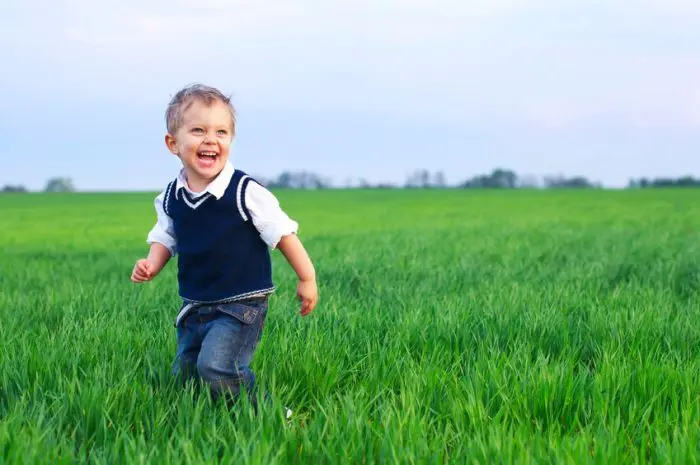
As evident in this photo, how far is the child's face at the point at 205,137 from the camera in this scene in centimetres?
343

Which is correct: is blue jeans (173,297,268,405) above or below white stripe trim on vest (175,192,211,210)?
below

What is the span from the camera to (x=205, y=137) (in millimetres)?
3438

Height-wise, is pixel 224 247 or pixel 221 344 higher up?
pixel 224 247

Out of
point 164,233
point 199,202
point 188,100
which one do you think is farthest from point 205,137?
point 164,233

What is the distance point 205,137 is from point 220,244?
1.66 feet

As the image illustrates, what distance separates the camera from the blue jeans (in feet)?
11.0

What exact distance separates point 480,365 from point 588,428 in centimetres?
84

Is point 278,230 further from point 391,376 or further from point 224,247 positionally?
point 391,376

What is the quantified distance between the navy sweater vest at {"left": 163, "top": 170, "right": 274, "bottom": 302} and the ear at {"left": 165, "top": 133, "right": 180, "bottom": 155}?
0.73 ft

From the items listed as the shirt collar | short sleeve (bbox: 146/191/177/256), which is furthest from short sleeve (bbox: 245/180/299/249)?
short sleeve (bbox: 146/191/177/256)

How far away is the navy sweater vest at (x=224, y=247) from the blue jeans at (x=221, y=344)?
0.08 meters

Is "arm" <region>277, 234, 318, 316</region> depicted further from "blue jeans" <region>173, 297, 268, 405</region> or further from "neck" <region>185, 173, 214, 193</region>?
"neck" <region>185, 173, 214, 193</region>

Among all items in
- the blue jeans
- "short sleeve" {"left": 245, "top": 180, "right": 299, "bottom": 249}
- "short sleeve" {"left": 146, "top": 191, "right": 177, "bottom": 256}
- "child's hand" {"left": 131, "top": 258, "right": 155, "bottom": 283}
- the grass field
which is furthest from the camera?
"short sleeve" {"left": 146, "top": 191, "right": 177, "bottom": 256}

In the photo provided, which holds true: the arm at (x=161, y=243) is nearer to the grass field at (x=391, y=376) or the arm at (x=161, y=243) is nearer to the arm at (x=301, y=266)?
the grass field at (x=391, y=376)
